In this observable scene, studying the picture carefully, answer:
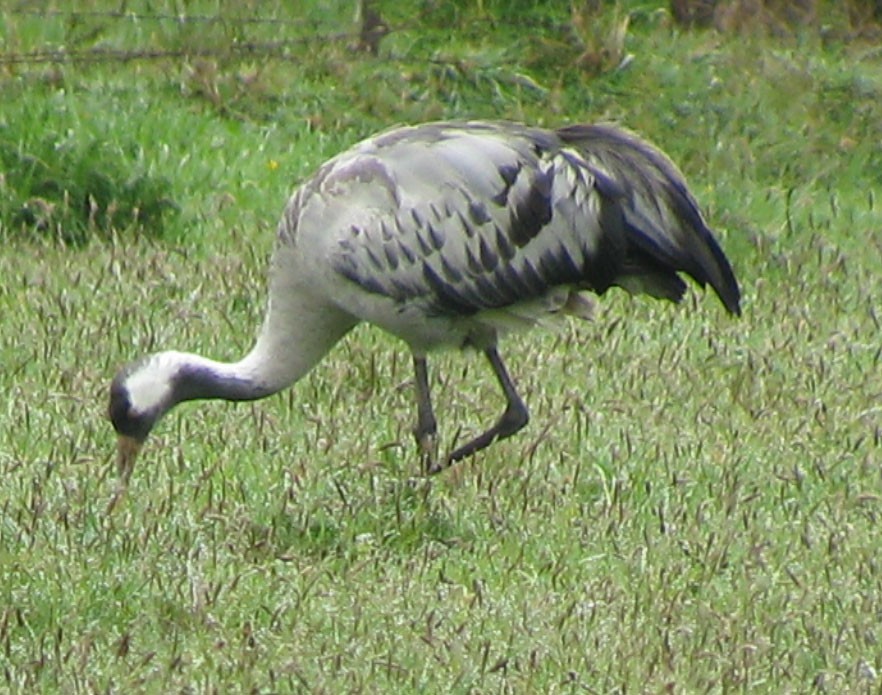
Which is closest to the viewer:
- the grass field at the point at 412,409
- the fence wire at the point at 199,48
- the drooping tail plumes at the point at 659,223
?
the grass field at the point at 412,409

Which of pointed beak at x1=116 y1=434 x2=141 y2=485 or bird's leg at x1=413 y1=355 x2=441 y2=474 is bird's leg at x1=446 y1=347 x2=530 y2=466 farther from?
pointed beak at x1=116 y1=434 x2=141 y2=485

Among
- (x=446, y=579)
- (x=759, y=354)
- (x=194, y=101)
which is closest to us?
(x=446, y=579)

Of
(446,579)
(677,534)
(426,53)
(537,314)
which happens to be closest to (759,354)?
(537,314)

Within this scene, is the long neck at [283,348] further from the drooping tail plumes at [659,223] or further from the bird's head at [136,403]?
the drooping tail plumes at [659,223]

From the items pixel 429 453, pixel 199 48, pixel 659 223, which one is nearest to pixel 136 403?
pixel 429 453

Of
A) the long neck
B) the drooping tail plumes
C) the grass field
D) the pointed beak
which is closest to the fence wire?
the grass field

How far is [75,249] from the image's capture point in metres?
10.2

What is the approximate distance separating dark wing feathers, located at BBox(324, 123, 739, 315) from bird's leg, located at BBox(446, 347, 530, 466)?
0.33 meters

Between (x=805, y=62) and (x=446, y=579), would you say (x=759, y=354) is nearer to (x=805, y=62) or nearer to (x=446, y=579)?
(x=446, y=579)

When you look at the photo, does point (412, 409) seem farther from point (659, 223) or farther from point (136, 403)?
point (136, 403)

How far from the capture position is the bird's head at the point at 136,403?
23.7ft

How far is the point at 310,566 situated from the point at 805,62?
8.16 meters

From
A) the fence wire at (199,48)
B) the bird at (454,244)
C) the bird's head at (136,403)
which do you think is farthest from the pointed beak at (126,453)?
the fence wire at (199,48)

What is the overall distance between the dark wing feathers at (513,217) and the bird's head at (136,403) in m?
0.83
